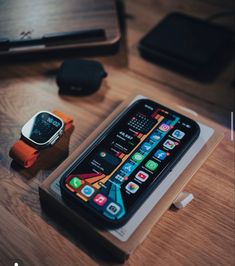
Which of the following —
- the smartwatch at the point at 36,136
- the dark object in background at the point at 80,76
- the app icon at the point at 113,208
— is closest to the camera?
the app icon at the point at 113,208

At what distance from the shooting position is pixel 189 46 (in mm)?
905

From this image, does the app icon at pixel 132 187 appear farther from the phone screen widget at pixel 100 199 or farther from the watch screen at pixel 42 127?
the watch screen at pixel 42 127

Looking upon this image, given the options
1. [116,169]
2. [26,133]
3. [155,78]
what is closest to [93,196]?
[116,169]

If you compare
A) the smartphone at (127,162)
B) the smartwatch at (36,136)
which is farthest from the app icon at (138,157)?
the smartwatch at (36,136)

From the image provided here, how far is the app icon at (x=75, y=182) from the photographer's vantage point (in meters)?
0.63

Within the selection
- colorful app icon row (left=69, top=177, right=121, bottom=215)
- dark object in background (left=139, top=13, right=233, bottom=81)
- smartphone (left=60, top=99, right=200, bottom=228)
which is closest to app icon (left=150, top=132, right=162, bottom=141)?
smartphone (left=60, top=99, right=200, bottom=228)

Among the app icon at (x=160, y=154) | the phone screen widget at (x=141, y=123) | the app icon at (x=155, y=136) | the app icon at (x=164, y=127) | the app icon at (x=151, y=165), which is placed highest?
the phone screen widget at (x=141, y=123)

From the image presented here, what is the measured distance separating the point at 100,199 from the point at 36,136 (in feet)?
0.58

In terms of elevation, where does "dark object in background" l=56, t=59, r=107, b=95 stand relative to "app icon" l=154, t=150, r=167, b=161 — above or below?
above

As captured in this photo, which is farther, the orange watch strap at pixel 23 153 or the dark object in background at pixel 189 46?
the dark object in background at pixel 189 46

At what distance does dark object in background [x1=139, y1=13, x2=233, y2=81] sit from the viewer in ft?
2.90

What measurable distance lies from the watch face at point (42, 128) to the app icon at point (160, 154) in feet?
0.58

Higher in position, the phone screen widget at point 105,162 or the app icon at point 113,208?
the phone screen widget at point 105,162

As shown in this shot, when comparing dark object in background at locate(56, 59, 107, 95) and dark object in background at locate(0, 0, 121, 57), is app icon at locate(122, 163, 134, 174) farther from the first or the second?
dark object in background at locate(0, 0, 121, 57)
